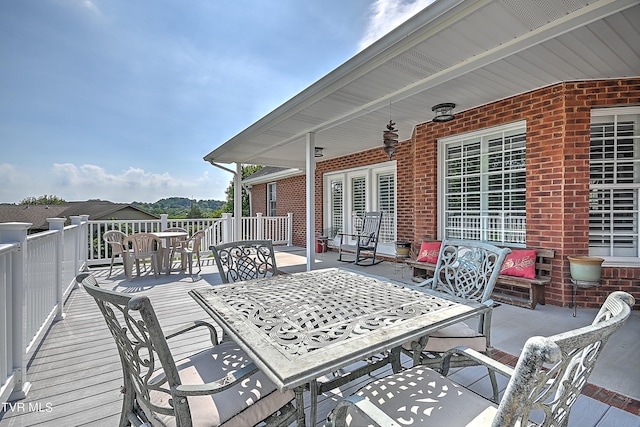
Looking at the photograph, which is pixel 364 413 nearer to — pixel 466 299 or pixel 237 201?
pixel 466 299

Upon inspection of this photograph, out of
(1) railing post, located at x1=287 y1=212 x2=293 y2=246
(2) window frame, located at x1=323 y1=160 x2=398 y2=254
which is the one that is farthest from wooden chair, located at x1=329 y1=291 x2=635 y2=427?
(1) railing post, located at x1=287 y1=212 x2=293 y2=246

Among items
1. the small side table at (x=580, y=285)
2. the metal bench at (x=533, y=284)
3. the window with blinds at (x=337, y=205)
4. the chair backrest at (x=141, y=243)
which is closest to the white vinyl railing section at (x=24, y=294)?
the chair backrest at (x=141, y=243)

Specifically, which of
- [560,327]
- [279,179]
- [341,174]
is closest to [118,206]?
[279,179]

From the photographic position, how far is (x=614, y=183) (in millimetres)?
3627

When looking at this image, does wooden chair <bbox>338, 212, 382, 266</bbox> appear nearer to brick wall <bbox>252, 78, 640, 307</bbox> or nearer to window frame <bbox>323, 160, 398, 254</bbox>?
window frame <bbox>323, 160, 398, 254</bbox>

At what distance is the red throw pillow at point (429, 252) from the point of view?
4.66 m

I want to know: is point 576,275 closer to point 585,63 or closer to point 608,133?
point 608,133

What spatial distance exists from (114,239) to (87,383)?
14.7 ft

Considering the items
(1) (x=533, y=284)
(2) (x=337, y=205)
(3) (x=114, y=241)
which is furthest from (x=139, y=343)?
(2) (x=337, y=205)

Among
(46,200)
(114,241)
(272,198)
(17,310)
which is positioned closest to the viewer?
(17,310)

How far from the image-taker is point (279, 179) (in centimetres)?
1093

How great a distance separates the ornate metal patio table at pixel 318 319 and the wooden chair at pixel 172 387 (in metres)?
0.14

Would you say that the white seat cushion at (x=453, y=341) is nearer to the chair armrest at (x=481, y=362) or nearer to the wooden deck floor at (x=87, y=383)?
the chair armrest at (x=481, y=362)

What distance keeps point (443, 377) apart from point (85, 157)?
87.8 feet
